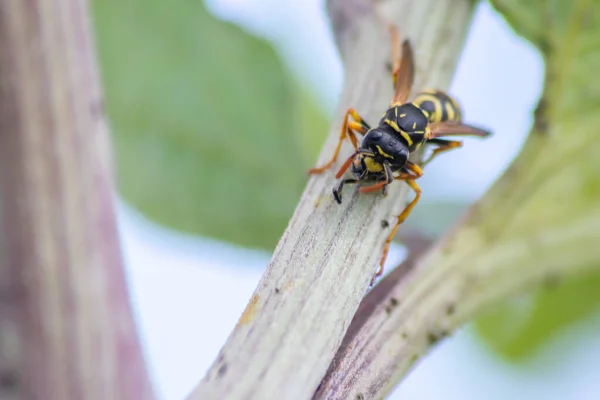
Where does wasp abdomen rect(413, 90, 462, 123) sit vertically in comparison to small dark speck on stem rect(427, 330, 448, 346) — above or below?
above

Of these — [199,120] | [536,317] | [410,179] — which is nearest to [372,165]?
[410,179]

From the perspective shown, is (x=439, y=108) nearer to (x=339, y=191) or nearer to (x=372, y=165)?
(x=372, y=165)

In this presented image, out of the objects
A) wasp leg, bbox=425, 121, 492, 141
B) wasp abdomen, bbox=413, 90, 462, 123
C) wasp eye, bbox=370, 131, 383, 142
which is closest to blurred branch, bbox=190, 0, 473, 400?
wasp eye, bbox=370, 131, 383, 142

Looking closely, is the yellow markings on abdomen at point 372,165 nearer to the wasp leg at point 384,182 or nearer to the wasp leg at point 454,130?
the wasp leg at point 384,182

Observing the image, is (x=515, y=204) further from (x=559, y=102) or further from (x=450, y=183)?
(x=450, y=183)

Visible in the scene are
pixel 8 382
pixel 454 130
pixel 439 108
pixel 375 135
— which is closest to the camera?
pixel 8 382

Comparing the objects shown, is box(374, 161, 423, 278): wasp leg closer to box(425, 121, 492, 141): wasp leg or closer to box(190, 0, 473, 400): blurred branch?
box(190, 0, 473, 400): blurred branch
